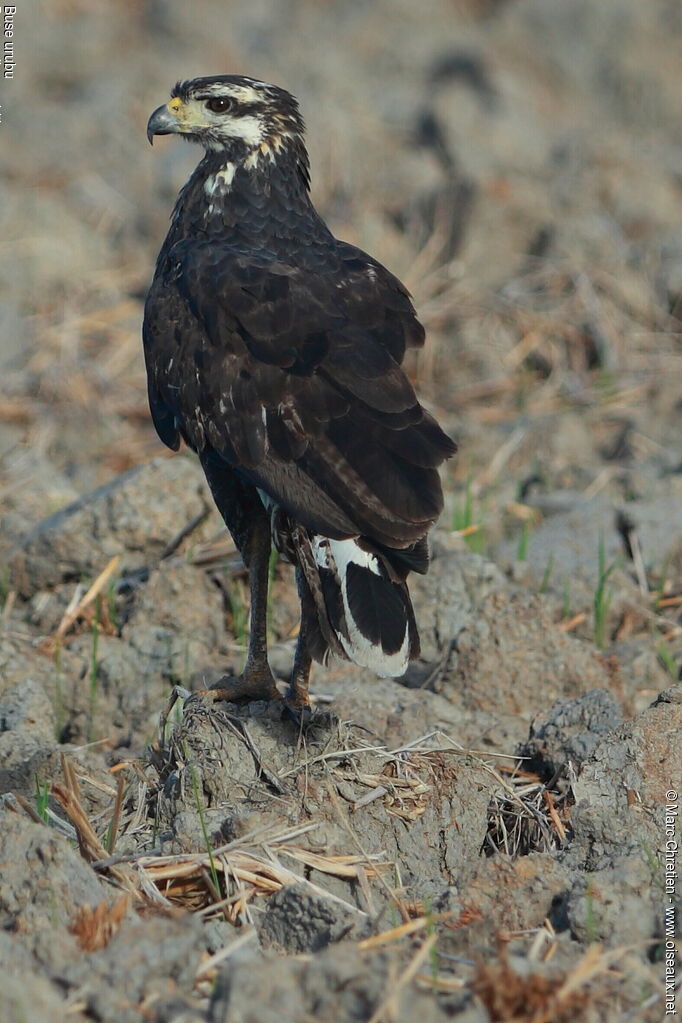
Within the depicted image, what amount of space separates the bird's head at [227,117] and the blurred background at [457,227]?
→ 175 cm

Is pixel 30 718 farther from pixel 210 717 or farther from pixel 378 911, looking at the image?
pixel 378 911

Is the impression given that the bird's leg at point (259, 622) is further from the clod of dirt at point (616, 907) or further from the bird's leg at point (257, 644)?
the clod of dirt at point (616, 907)

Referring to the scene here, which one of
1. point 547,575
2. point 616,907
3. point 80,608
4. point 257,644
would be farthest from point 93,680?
point 616,907

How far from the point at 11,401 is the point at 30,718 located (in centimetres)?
367

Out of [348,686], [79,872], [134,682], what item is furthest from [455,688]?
[79,872]

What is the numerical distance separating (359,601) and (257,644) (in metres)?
0.73

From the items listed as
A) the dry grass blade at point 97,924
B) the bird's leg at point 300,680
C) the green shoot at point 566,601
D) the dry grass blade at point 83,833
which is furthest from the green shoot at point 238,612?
the dry grass blade at point 97,924

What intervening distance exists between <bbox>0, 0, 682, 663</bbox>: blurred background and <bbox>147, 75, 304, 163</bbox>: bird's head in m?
1.75

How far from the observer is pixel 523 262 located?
30.0 feet

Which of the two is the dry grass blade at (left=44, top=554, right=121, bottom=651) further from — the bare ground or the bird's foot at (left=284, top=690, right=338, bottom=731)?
the bird's foot at (left=284, top=690, right=338, bottom=731)

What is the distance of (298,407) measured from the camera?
4.45 m

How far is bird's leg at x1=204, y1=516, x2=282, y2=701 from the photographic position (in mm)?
→ 4719

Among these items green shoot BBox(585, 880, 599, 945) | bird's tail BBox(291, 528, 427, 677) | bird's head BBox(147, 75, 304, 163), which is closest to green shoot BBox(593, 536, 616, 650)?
bird's tail BBox(291, 528, 427, 677)

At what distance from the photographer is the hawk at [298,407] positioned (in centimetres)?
426
